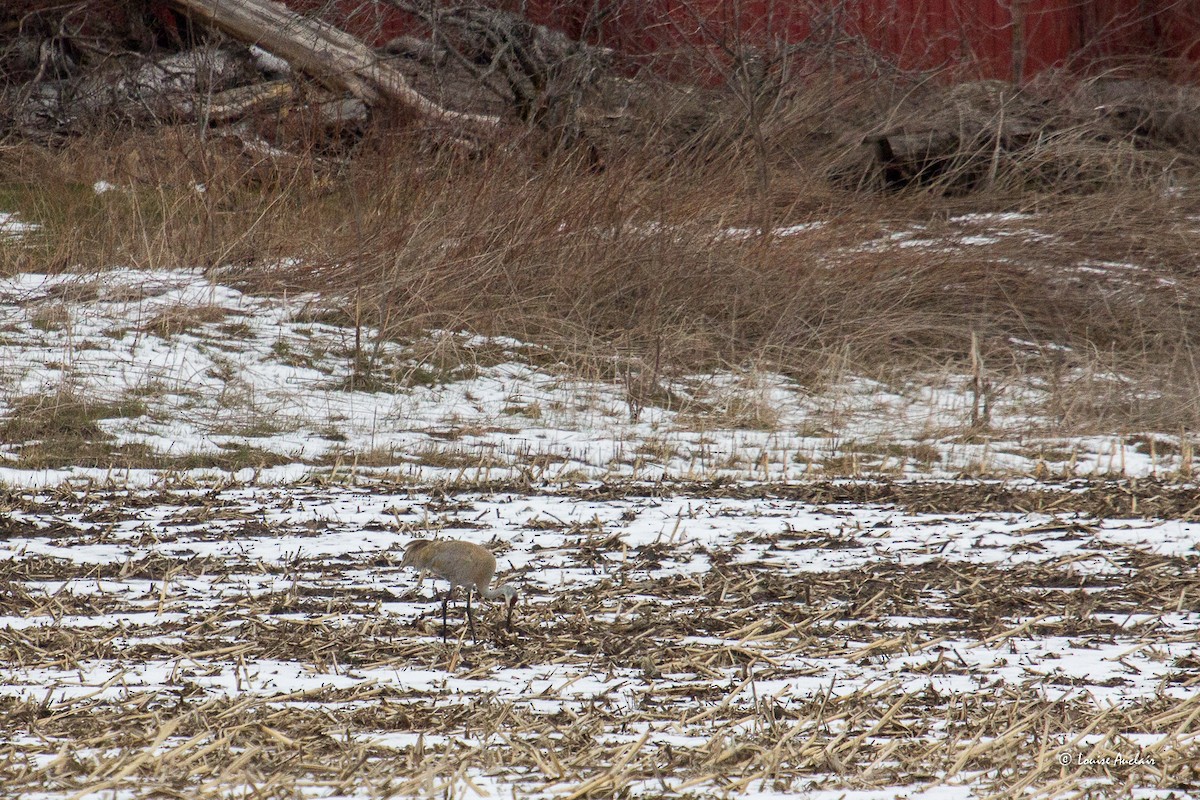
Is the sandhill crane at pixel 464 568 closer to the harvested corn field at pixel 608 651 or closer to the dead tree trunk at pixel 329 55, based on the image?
the harvested corn field at pixel 608 651

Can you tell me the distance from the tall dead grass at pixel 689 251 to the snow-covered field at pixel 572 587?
83 centimetres

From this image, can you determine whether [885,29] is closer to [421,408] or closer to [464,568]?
[421,408]

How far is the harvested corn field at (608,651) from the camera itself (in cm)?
256

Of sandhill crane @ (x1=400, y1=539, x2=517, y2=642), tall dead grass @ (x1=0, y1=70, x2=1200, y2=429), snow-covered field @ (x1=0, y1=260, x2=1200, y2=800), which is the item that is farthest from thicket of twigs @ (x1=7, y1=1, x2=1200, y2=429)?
sandhill crane @ (x1=400, y1=539, x2=517, y2=642)

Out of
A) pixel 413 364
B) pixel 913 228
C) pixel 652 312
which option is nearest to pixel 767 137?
pixel 913 228

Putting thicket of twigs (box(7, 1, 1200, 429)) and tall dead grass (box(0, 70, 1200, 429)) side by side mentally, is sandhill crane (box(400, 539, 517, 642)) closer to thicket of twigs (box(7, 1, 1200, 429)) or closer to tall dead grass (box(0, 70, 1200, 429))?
thicket of twigs (box(7, 1, 1200, 429))

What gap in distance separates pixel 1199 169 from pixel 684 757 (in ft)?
35.3

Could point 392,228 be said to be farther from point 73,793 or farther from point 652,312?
point 73,793

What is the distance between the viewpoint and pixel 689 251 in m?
9.74

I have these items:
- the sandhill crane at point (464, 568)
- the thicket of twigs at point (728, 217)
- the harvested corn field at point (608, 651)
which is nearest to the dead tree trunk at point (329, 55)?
the thicket of twigs at point (728, 217)

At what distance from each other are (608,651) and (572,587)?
75 centimetres

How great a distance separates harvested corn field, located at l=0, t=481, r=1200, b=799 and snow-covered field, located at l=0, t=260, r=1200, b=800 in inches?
0.5

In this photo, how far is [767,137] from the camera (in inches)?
454

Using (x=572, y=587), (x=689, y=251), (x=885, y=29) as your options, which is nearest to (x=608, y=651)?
(x=572, y=587)
